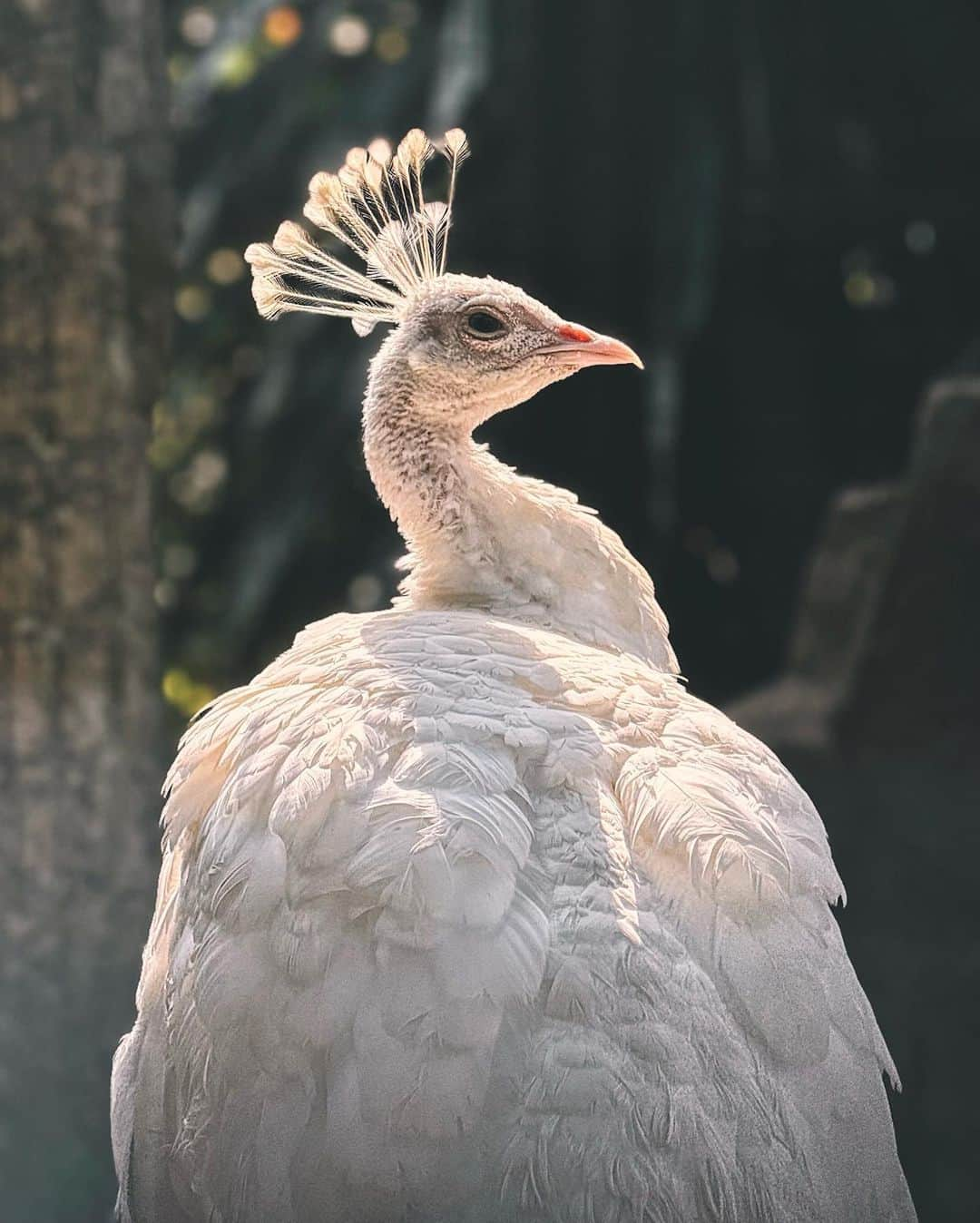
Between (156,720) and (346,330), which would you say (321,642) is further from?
(346,330)

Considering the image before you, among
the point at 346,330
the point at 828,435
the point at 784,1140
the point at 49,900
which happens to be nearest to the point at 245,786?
the point at 784,1140

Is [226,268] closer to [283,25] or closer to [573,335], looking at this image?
[283,25]

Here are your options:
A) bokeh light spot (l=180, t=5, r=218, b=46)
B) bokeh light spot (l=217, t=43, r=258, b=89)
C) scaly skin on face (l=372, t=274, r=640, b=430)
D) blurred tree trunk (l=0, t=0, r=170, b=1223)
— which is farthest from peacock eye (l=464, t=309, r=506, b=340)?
bokeh light spot (l=180, t=5, r=218, b=46)

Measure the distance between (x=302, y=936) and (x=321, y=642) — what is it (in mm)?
591

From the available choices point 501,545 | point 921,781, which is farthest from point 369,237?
point 921,781

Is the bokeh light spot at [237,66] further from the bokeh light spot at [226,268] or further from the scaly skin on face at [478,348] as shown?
the scaly skin on face at [478,348]

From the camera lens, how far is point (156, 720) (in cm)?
328

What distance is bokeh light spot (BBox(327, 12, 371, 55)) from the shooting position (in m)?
4.89

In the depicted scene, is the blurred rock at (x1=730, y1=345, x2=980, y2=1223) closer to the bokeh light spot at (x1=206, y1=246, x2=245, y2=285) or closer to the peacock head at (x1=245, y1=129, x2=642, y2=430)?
the peacock head at (x1=245, y1=129, x2=642, y2=430)

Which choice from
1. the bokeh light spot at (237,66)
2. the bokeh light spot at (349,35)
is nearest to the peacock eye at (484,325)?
the bokeh light spot at (237,66)

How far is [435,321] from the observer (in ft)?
8.05

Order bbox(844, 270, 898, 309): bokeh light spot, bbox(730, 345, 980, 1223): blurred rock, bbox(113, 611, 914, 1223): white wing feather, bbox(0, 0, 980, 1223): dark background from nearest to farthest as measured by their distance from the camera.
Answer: bbox(113, 611, 914, 1223): white wing feather
bbox(730, 345, 980, 1223): blurred rock
bbox(0, 0, 980, 1223): dark background
bbox(844, 270, 898, 309): bokeh light spot

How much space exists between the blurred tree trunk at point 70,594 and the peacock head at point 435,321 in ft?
2.82

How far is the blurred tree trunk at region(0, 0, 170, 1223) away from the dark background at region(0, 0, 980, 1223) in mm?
1153
